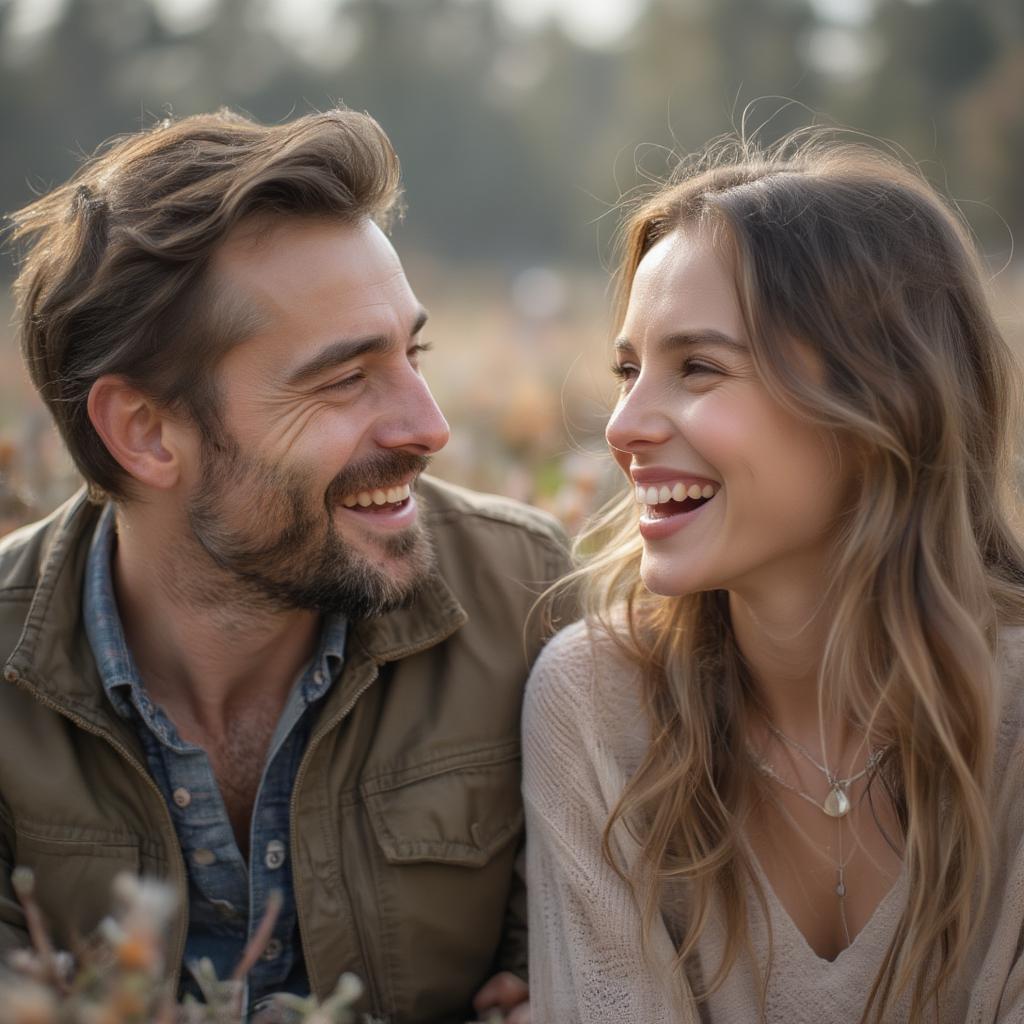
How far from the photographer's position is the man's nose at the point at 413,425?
2969mm

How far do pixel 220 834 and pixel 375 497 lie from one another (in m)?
0.86

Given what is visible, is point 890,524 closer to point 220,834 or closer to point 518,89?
point 220,834

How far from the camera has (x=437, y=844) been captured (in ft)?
9.70

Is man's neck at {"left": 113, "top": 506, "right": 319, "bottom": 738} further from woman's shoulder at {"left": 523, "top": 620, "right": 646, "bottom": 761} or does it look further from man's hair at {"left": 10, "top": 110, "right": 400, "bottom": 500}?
woman's shoulder at {"left": 523, "top": 620, "right": 646, "bottom": 761}

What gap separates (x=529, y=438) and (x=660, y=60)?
28707 millimetres

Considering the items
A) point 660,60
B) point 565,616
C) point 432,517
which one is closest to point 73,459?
point 432,517

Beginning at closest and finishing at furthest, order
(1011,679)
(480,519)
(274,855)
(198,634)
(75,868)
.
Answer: (1011,679) → (75,868) → (274,855) → (198,634) → (480,519)

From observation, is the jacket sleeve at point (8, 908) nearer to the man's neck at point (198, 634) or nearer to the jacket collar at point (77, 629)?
the jacket collar at point (77, 629)

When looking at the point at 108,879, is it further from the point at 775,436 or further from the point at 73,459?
the point at 775,436

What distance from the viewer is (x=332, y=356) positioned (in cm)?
295

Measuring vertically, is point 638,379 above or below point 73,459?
above

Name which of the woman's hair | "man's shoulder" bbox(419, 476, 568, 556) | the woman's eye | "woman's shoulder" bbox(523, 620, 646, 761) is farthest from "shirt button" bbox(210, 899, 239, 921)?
the woman's eye

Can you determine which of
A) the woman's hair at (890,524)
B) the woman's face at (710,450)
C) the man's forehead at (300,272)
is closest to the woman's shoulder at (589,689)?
the woman's hair at (890,524)

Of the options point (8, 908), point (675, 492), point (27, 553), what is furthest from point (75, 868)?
point (675, 492)
